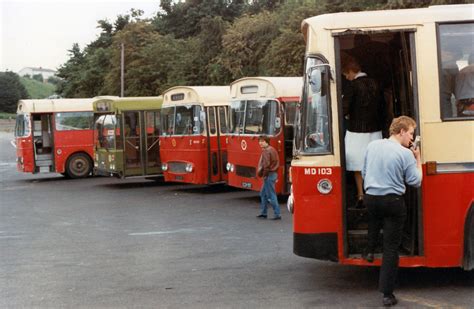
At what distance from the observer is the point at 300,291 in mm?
8125

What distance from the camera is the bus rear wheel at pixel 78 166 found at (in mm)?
27953

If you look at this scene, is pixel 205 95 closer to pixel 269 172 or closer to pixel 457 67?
pixel 269 172

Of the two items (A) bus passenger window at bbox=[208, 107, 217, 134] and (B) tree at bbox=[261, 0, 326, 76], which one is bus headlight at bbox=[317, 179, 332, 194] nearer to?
(A) bus passenger window at bbox=[208, 107, 217, 134]

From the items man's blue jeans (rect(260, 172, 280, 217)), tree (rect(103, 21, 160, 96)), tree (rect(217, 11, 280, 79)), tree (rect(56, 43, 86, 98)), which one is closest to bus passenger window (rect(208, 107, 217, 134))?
man's blue jeans (rect(260, 172, 280, 217))

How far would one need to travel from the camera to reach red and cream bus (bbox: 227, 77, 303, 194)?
1675cm

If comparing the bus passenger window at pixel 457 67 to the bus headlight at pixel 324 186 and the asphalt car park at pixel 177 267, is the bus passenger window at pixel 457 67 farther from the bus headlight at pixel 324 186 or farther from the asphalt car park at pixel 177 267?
the asphalt car park at pixel 177 267

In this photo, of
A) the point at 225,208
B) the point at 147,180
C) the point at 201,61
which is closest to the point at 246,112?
the point at 225,208

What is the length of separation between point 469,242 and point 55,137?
22.0m

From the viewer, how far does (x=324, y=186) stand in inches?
310

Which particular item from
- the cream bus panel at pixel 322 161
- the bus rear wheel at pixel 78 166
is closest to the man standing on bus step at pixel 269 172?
the cream bus panel at pixel 322 161

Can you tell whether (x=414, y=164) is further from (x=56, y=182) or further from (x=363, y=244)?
(x=56, y=182)

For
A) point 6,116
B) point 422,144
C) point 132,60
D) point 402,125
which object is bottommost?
point 422,144

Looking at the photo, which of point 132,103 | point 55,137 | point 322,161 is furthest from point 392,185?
point 55,137

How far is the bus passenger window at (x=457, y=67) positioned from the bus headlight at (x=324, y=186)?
1519mm
